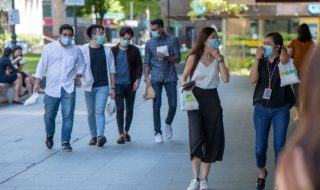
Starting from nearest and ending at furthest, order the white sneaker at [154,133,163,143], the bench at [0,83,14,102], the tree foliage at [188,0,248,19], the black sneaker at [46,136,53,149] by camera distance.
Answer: the black sneaker at [46,136,53,149] < the white sneaker at [154,133,163,143] < the bench at [0,83,14,102] < the tree foliage at [188,0,248,19]

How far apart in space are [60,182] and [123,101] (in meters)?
3.27

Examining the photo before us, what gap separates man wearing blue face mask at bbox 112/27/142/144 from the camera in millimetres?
11180

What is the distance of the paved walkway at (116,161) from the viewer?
8.09 m

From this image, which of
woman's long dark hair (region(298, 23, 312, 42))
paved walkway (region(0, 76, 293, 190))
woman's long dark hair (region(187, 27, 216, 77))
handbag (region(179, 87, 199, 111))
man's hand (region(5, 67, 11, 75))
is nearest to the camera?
handbag (region(179, 87, 199, 111))

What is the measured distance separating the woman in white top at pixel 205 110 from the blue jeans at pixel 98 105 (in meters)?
3.38

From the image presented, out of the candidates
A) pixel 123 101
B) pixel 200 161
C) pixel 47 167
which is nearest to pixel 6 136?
pixel 123 101

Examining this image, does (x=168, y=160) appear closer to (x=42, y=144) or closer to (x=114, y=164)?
(x=114, y=164)

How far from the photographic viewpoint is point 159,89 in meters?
10.9

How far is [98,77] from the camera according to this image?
10.8 metres

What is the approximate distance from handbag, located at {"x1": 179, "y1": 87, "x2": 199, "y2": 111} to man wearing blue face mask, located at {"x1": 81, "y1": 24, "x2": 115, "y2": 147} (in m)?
3.48

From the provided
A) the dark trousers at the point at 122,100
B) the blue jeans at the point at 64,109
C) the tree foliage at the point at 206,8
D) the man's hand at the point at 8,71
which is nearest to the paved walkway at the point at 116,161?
the blue jeans at the point at 64,109

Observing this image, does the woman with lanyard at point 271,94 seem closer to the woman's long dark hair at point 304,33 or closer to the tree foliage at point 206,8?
the woman's long dark hair at point 304,33

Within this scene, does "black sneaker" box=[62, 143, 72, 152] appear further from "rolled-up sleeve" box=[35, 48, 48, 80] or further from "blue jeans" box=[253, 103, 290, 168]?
"blue jeans" box=[253, 103, 290, 168]

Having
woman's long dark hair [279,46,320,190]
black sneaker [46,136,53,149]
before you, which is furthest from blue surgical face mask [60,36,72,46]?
woman's long dark hair [279,46,320,190]
